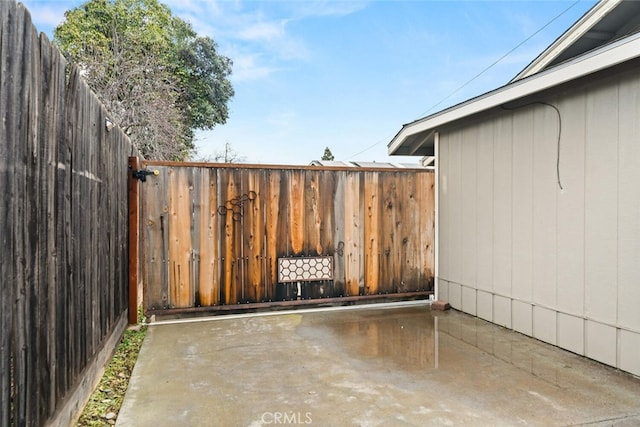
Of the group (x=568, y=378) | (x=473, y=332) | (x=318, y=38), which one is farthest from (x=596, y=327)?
(x=318, y=38)

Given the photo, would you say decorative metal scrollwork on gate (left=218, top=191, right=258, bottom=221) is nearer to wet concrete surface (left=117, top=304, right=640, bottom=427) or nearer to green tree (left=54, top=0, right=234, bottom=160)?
wet concrete surface (left=117, top=304, right=640, bottom=427)

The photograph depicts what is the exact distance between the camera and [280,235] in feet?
15.3

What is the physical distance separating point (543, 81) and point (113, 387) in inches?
154

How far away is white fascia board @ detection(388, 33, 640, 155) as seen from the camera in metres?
2.66

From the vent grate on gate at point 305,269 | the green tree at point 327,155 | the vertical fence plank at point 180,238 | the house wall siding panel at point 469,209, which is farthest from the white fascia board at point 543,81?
the green tree at point 327,155

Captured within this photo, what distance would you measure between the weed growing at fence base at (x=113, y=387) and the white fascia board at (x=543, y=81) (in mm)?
3788

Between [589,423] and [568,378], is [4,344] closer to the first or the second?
[589,423]

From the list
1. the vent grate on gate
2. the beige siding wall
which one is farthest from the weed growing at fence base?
the beige siding wall

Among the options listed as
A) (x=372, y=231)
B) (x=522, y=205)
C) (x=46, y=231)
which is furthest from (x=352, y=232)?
(x=46, y=231)

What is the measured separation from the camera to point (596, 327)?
3.12 meters

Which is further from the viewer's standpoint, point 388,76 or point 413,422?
point 388,76

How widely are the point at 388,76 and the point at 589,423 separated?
16.8 m

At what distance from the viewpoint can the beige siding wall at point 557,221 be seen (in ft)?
9.61

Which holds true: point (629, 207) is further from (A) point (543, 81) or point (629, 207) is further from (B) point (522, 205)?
(A) point (543, 81)
